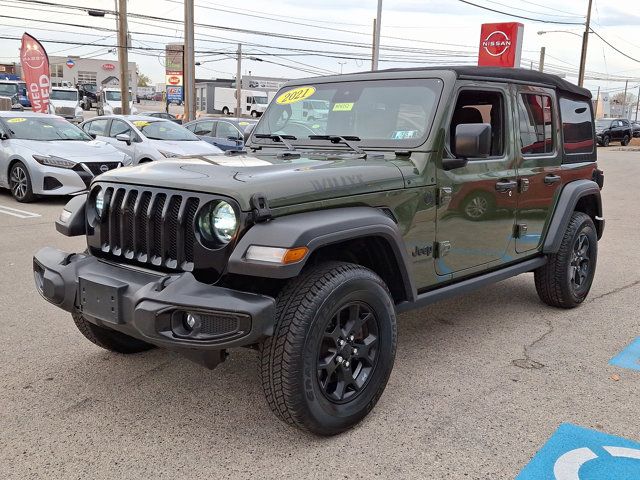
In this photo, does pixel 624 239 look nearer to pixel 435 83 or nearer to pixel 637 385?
pixel 637 385

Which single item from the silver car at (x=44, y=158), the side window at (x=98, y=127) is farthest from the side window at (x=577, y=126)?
the side window at (x=98, y=127)

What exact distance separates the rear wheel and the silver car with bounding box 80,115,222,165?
198 cm

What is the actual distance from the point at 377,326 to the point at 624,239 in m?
6.83

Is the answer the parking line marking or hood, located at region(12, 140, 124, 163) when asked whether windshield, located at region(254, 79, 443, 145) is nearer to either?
the parking line marking

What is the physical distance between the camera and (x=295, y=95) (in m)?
4.42

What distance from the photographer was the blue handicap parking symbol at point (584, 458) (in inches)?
108

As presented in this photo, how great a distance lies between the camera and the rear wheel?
10.0 m

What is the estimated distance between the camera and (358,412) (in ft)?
10.2

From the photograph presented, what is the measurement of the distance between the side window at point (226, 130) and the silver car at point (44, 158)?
15.1 feet

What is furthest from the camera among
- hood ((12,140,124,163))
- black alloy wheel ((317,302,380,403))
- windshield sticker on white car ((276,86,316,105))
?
hood ((12,140,124,163))

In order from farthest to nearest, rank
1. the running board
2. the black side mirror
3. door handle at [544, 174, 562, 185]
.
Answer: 1. door handle at [544, 174, 562, 185]
2. the running board
3. the black side mirror

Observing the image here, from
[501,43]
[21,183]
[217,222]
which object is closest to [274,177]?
[217,222]

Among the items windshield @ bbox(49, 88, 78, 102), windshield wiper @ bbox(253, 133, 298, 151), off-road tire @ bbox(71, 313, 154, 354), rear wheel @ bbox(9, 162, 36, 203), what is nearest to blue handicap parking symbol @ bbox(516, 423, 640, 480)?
windshield wiper @ bbox(253, 133, 298, 151)

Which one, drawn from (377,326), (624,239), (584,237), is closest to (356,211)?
(377,326)
